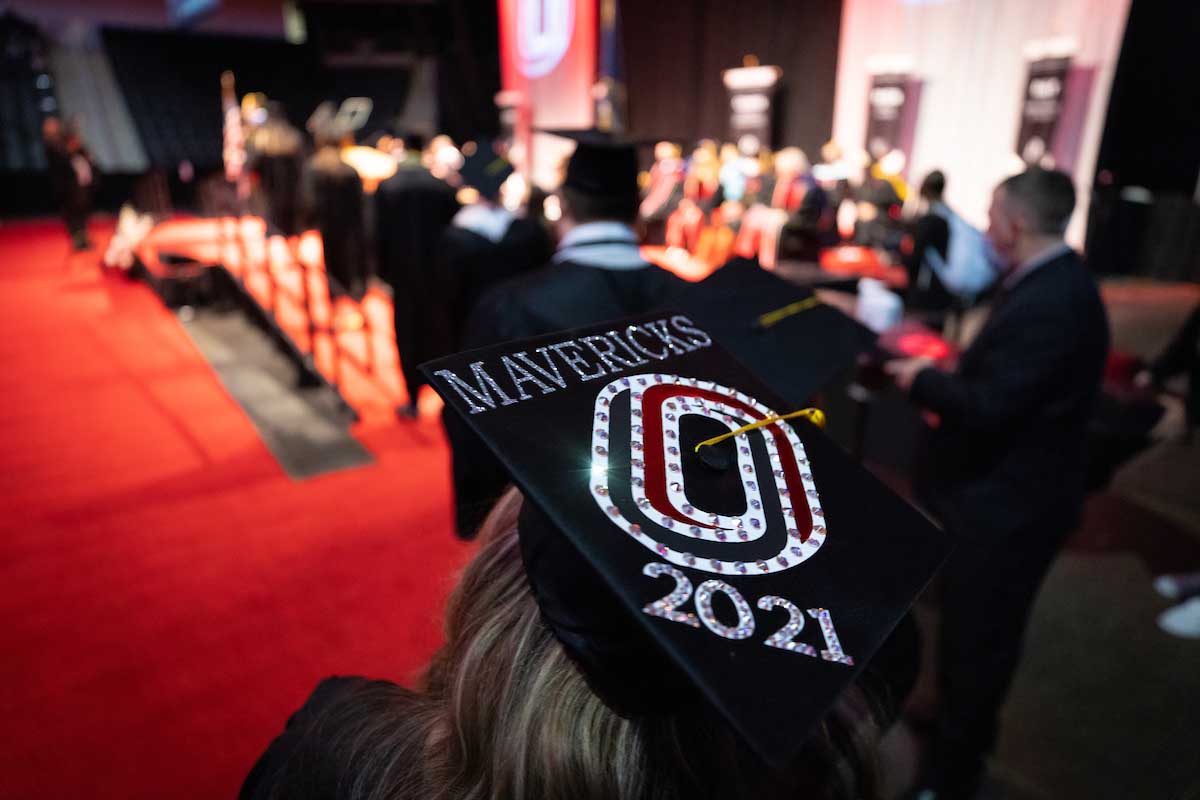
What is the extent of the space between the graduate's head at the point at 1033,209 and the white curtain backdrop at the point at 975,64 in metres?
6.39

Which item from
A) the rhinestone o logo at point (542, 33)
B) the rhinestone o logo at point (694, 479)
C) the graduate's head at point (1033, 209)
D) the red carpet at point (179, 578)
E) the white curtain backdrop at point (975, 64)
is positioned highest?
the rhinestone o logo at point (542, 33)

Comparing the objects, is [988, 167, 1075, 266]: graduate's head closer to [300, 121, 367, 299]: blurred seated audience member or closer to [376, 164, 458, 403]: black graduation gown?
[376, 164, 458, 403]: black graduation gown

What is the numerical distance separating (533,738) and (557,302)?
5.25 feet

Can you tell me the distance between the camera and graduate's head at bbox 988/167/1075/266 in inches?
67.1

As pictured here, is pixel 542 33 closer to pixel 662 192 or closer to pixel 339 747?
pixel 662 192

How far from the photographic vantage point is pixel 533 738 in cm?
58

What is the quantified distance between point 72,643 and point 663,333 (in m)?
2.54

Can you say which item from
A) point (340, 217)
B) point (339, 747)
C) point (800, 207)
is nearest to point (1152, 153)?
point (800, 207)

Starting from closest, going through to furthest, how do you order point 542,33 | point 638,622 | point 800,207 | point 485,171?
point 638,622 → point 485,171 → point 800,207 → point 542,33

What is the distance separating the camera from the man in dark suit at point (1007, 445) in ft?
5.51

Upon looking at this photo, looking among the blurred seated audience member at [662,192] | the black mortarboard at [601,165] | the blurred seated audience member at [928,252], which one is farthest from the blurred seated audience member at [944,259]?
the blurred seated audience member at [662,192]

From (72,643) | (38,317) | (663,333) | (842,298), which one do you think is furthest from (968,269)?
(38,317)

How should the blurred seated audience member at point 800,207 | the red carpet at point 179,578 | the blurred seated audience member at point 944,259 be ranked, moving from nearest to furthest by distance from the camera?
the red carpet at point 179,578 → the blurred seated audience member at point 944,259 → the blurred seated audience member at point 800,207

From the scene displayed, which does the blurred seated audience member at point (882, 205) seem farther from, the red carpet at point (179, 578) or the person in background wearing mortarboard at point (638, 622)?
the person in background wearing mortarboard at point (638, 622)
